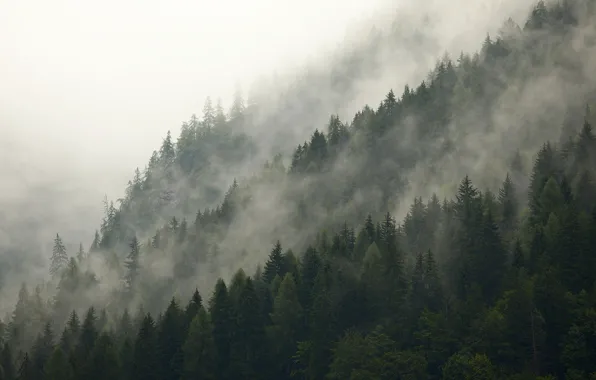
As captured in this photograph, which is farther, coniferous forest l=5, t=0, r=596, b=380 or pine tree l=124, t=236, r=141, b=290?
pine tree l=124, t=236, r=141, b=290

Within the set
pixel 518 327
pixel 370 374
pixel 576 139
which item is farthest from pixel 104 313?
pixel 576 139

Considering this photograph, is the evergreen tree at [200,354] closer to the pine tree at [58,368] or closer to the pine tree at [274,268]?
the pine tree at [58,368]

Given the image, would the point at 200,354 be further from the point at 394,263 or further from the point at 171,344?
the point at 394,263

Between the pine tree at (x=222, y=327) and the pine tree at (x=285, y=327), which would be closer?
the pine tree at (x=285, y=327)

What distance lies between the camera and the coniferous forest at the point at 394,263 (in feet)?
282

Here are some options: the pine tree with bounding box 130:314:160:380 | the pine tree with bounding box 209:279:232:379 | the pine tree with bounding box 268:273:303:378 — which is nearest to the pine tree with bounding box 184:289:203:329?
the pine tree with bounding box 209:279:232:379

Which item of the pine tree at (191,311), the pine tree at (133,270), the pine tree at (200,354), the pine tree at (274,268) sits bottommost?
the pine tree at (200,354)

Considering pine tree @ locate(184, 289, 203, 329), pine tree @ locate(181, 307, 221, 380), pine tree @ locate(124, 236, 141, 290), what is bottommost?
pine tree @ locate(181, 307, 221, 380)

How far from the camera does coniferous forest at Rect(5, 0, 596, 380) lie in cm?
8600

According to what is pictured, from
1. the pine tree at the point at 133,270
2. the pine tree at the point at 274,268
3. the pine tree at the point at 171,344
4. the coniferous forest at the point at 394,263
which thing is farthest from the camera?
the pine tree at the point at 133,270

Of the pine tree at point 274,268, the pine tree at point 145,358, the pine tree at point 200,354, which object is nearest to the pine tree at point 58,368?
the pine tree at point 145,358

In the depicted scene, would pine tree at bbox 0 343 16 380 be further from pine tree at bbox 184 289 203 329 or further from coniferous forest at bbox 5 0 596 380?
pine tree at bbox 184 289 203 329

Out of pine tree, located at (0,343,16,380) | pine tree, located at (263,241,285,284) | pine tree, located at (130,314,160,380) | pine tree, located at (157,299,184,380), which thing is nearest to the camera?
pine tree, located at (130,314,160,380)

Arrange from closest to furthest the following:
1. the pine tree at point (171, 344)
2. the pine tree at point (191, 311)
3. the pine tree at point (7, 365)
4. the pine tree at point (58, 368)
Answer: the pine tree at point (171, 344), the pine tree at point (58, 368), the pine tree at point (191, 311), the pine tree at point (7, 365)
